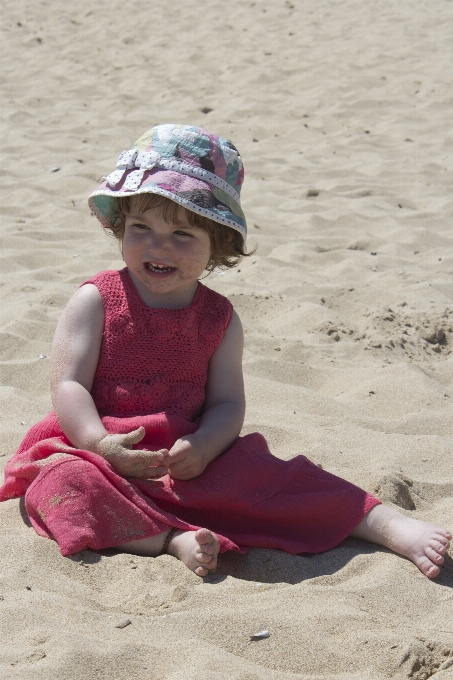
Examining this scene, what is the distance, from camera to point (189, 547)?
2338mm

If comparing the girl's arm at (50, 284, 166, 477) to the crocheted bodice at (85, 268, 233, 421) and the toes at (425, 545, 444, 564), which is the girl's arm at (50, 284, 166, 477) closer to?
the crocheted bodice at (85, 268, 233, 421)

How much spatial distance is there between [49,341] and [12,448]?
854mm

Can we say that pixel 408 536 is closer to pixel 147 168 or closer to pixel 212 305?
pixel 212 305

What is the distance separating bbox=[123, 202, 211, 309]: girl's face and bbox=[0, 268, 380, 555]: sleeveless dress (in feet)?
0.38

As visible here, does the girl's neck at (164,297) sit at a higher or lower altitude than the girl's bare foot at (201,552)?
higher

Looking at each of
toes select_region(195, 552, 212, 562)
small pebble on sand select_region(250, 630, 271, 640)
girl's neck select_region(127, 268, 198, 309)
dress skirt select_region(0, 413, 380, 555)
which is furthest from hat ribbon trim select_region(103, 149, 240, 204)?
small pebble on sand select_region(250, 630, 271, 640)

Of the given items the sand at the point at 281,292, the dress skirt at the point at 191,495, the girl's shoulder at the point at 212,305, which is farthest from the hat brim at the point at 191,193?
the sand at the point at 281,292

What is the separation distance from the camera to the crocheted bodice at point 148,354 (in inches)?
104

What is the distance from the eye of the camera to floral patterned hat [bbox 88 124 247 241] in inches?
101

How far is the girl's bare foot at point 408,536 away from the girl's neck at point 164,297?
849 mm

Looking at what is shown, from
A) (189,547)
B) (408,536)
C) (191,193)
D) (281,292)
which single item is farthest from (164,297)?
(281,292)

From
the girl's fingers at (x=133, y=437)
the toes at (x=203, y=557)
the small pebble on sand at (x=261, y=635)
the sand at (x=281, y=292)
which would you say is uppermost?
the girl's fingers at (x=133, y=437)

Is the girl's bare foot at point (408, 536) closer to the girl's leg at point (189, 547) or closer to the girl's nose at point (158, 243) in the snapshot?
the girl's leg at point (189, 547)

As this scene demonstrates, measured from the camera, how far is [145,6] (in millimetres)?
12250
